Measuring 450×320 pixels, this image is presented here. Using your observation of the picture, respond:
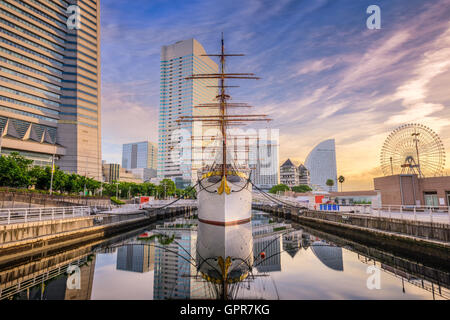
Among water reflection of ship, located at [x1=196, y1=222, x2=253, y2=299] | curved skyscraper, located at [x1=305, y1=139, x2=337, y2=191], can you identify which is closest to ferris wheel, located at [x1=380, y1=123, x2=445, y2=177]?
water reflection of ship, located at [x1=196, y1=222, x2=253, y2=299]

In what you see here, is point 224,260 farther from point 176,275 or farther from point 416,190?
point 416,190

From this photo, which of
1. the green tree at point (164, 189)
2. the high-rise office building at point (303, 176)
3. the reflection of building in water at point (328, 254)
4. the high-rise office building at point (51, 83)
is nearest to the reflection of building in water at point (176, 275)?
the reflection of building in water at point (328, 254)

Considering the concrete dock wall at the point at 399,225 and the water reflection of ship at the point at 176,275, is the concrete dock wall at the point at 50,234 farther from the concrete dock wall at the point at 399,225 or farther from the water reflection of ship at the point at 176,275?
the concrete dock wall at the point at 399,225

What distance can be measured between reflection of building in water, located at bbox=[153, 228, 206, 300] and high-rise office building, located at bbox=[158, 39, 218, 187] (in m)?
130

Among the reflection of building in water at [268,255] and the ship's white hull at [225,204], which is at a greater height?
the ship's white hull at [225,204]

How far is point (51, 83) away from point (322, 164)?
7342 inches

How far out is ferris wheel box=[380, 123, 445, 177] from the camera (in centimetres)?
2994

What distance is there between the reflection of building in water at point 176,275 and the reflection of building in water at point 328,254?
7112 millimetres

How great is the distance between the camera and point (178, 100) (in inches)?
6088

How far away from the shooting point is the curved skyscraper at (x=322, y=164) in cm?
19138

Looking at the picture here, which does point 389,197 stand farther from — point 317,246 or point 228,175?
point 228,175

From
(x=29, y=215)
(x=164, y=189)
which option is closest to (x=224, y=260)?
(x=29, y=215)

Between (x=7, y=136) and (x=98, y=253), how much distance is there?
72.7 meters

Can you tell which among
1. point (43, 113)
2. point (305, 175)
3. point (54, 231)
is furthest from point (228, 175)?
point (305, 175)
